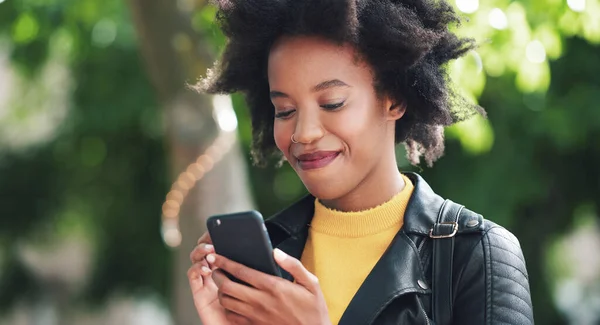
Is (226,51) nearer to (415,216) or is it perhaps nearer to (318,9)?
(318,9)

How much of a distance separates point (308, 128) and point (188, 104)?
364 cm

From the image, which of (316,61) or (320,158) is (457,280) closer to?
(320,158)

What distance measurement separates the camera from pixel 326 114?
2.32 meters

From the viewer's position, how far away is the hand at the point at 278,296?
7.01 feet

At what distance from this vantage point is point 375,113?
2.39 m

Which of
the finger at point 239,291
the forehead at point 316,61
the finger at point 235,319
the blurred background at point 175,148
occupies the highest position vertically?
the forehead at point 316,61

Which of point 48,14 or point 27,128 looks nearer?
point 48,14

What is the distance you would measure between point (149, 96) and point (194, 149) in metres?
2.23

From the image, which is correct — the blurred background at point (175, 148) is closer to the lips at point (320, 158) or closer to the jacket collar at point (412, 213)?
the jacket collar at point (412, 213)

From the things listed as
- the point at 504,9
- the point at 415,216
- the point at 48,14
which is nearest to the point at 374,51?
the point at 415,216

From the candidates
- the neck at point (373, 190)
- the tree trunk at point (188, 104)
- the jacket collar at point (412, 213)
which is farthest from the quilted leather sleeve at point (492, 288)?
the tree trunk at point (188, 104)

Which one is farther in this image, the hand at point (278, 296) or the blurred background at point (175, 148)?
the blurred background at point (175, 148)

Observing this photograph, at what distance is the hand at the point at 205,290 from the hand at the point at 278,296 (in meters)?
0.08

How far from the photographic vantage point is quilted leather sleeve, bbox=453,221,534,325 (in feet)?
7.11
